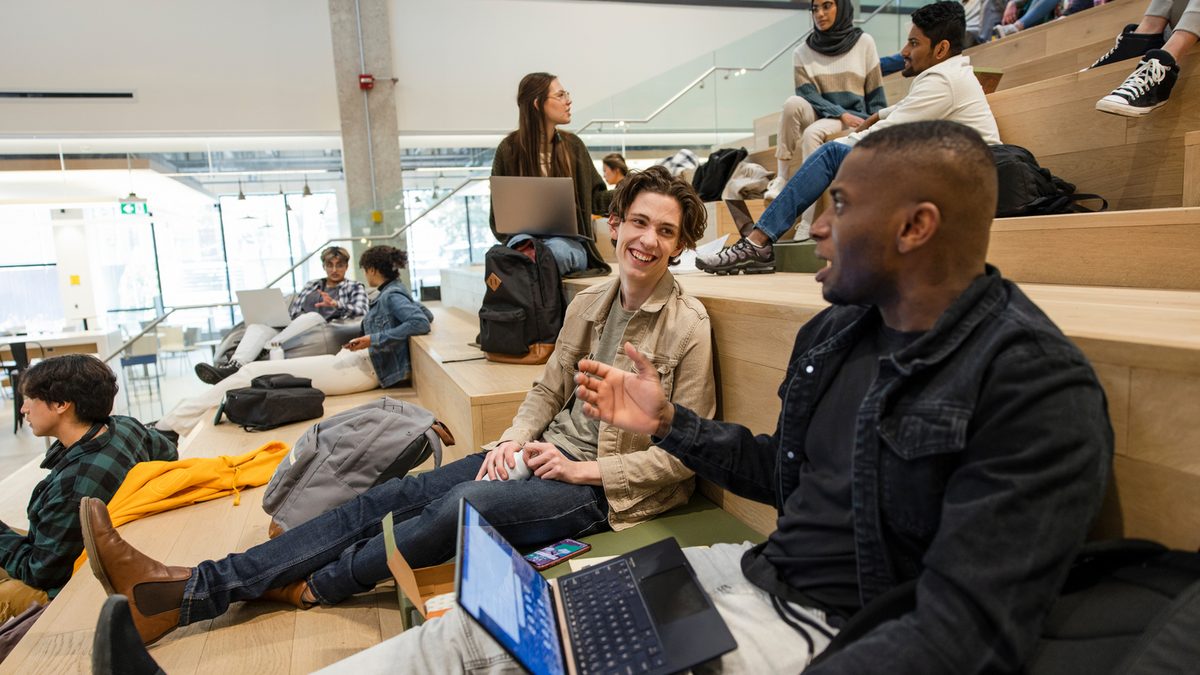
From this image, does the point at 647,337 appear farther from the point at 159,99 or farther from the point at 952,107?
the point at 159,99

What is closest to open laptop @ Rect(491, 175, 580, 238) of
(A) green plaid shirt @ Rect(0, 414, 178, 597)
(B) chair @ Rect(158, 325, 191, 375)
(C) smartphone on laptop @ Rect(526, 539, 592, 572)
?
(A) green plaid shirt @ Rect(0, 414, 178, 597)

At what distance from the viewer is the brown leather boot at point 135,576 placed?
5.77ft

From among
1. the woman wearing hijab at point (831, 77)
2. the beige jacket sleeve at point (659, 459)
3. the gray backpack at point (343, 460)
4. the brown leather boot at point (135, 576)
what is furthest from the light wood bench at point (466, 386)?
the woman wearing hijab at point (831, 77)

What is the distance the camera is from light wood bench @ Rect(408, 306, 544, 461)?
274 centimetres

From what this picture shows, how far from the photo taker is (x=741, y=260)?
3006mm

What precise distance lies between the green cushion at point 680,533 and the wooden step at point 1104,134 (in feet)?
5.76

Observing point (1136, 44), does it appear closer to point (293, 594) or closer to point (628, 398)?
point (628, 398)

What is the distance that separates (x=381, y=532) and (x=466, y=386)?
1.00m

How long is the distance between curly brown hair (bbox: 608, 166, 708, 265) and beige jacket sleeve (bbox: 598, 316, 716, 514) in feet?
0.93

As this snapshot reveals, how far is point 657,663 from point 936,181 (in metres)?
0.80

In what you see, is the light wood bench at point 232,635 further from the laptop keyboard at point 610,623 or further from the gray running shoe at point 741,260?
the gray running shoe at point 741,260

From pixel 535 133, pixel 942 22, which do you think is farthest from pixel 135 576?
pixel 942 22

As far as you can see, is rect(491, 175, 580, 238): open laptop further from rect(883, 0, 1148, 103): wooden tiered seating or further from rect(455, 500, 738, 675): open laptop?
rect(455, 500, 738, 675): open laptop

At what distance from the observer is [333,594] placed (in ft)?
6.37
